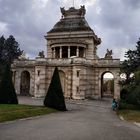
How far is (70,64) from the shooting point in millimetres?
56125

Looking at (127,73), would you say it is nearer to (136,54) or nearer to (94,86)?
(136,54)

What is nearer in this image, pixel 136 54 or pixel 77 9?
pixel 136 54

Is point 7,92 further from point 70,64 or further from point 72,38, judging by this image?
point 72,38

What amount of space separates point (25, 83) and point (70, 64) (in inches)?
581

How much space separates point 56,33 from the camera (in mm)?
65625

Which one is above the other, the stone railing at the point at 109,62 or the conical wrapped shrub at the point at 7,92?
the stone railing at the point at 109,62

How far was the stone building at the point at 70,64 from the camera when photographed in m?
55.2

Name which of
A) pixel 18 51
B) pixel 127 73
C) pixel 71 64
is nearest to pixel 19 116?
pixel 127 73

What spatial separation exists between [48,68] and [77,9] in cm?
1772

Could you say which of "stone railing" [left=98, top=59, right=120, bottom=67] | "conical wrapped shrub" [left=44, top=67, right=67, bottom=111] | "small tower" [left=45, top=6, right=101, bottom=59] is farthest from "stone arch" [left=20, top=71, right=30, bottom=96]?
"conical wrapped shrub" [left=44, top=67, right=67, bottom=111]

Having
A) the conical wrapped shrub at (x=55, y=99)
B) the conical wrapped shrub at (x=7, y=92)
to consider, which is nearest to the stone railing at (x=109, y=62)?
the conical wrapped shrub at (x=55, y=99)

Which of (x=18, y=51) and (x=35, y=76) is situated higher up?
(x=18, y=51)

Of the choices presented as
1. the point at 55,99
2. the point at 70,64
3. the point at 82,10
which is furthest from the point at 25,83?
the point at 55,99

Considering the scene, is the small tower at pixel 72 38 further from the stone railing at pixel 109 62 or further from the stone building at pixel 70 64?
the stone railing at pixel 109 62
